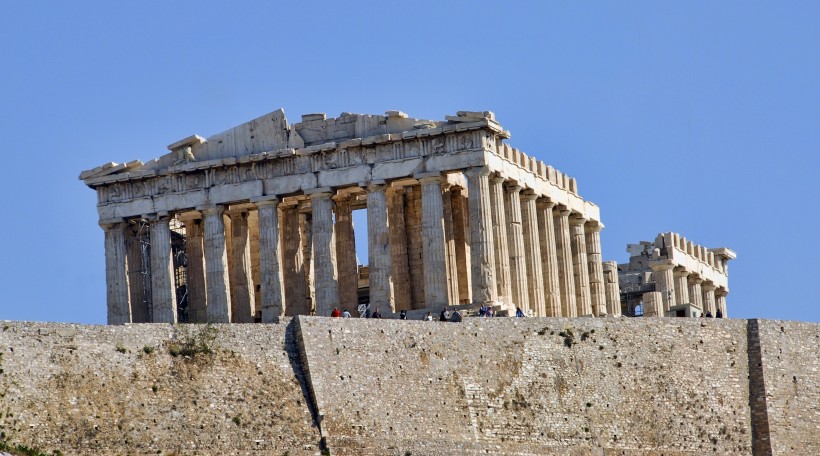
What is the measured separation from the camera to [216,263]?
114 m

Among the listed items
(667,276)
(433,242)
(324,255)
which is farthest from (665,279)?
(324,255)

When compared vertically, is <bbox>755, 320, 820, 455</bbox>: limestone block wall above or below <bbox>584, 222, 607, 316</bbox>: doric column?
below

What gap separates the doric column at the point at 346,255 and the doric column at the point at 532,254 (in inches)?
305

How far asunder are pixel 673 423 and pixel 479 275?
596 inches

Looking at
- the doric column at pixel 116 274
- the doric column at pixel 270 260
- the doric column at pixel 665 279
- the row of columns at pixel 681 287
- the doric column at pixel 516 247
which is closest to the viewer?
the doric column at pixel 516 247

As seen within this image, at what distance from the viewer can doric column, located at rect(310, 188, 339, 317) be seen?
364ft

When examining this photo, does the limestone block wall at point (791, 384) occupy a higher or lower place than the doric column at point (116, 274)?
lower

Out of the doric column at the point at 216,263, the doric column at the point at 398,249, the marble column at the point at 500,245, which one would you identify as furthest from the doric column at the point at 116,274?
the marble column at the point at 500,245

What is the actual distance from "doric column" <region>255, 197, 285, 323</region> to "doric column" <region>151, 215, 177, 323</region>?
4.23 meters

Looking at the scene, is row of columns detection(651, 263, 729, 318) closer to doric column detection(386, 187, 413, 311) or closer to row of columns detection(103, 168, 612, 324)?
row of columns detection(103, 168, 612, 324)

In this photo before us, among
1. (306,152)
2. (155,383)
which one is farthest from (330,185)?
(155,383)

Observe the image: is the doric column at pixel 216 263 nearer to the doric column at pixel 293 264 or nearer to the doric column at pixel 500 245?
the doric column at pixel 293 264

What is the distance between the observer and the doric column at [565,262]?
117 metres

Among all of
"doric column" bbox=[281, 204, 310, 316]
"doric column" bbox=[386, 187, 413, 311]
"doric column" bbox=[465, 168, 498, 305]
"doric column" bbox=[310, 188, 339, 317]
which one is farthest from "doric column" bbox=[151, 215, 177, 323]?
"doric column" bbox=[465, 168, 498, 305]
